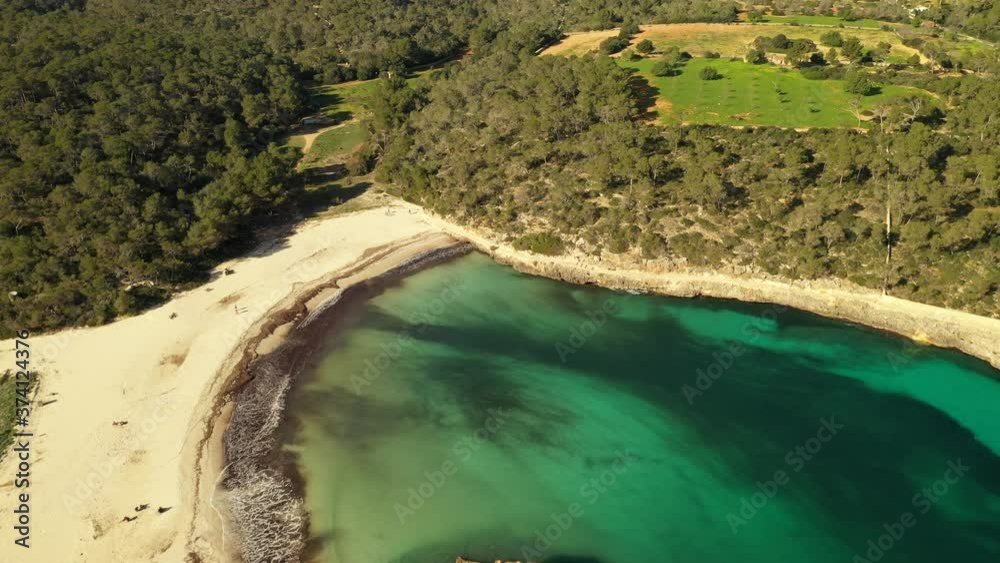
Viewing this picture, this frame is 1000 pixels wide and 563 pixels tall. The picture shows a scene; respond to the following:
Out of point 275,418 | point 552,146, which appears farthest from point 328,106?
point 275,418

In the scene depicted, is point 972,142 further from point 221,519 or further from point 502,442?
point 221,519

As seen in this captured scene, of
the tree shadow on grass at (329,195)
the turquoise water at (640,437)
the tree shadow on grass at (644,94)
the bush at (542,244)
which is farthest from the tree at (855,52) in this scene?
the tree shadow on grass at (329,195)

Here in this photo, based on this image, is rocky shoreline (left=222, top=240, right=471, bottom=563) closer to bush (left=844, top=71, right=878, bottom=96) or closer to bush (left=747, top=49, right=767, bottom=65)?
bush (left=844, top=71, right=878, bottom=96)

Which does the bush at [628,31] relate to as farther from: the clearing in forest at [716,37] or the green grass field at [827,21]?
the green grass field at [827,21]

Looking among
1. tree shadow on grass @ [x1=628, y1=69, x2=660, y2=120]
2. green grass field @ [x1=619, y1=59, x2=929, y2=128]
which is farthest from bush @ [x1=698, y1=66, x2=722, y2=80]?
tree shadow on grass @ [x1=628, y1=69, x2=660, y2=120]

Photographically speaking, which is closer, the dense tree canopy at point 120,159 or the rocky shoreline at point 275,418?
the rocky shoreline at point 275,418

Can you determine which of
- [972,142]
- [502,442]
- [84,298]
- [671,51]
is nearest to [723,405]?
[502,442]

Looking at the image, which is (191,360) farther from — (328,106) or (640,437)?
(328,106)
